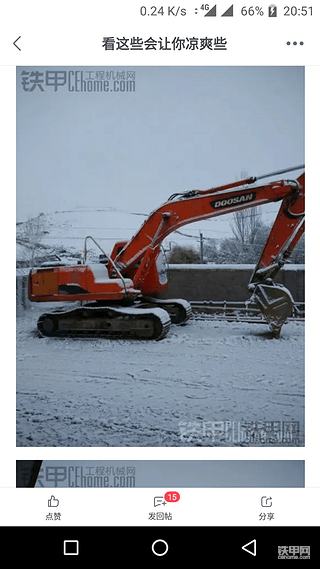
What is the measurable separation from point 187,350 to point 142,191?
2.19ft

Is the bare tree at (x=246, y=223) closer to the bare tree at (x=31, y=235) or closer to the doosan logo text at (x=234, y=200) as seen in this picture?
the doosan logo text at (x=234, y=200)

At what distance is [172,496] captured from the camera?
4.98 ft

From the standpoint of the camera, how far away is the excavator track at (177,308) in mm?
2201

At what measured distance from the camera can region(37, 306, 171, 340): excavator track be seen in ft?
7.13
